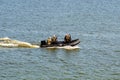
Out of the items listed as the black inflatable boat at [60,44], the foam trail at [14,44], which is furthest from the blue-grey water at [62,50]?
the foam trail at [14,44]

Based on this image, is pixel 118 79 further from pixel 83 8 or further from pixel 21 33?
pixel 83 8

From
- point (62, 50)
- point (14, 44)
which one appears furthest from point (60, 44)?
point (14, 44)

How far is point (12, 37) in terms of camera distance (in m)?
60.6

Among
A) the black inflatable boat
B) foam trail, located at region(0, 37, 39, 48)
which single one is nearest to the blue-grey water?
the black inflatable boat

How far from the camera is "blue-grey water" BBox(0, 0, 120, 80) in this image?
44.5 meters

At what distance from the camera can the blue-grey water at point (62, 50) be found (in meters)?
44.5

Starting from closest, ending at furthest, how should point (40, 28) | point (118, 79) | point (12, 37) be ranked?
1. point (118, 79)
2. point (12, 37)
3. point (40, 28)

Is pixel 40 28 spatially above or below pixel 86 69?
above

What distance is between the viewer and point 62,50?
5425 centimetres

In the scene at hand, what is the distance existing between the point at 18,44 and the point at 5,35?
706 cm

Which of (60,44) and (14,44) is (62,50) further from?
(14,44)

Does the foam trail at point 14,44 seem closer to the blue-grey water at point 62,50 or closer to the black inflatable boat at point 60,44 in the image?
the black inflatable boat at point 60,44

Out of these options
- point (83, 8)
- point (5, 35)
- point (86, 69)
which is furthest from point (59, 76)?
point (83, 8)

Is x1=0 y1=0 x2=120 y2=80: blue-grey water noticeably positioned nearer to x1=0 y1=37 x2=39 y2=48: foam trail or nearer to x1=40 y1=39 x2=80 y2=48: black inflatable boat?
x1=40 y1=39 x2=80 y2=48: black inflatable boat
